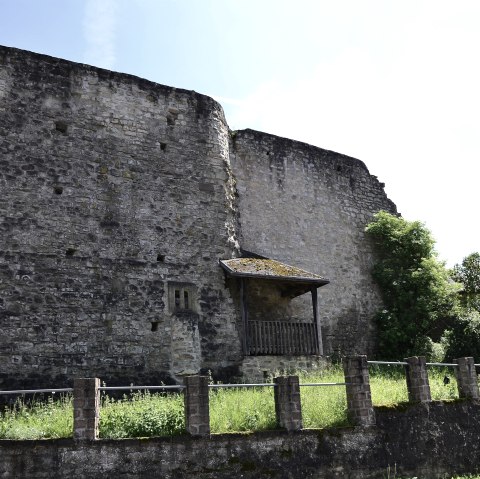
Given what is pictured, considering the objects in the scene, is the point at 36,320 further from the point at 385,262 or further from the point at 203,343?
the point at 385,262

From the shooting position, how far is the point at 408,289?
1900cm

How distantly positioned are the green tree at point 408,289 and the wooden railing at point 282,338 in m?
4.00

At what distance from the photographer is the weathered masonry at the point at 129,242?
42.2 feet

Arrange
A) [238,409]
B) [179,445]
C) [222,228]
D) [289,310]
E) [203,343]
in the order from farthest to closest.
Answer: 1. [289,310]
2. [222,228]
3. [203,343]
4. [238,409]
5. [179,445]

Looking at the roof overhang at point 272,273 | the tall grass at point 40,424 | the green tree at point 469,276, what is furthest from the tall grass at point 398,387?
the green tree at point 469,276

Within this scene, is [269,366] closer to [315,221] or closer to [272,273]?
[272,273]

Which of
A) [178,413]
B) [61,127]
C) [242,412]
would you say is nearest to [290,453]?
[242,412]

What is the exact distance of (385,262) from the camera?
19844 millimetres

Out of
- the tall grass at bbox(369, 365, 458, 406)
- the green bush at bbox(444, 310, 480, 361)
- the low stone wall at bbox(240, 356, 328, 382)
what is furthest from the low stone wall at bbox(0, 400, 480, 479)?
the green bush at bbox(444, 310, 480, 361)

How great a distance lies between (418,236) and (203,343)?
9.01 meters

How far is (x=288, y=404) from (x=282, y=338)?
5253 millimetres

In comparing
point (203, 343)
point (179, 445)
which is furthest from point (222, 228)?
point (179, 445)

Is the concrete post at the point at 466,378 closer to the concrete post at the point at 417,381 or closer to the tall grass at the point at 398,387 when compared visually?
the tall grass at the point at 398,387

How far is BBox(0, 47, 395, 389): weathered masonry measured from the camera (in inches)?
506
